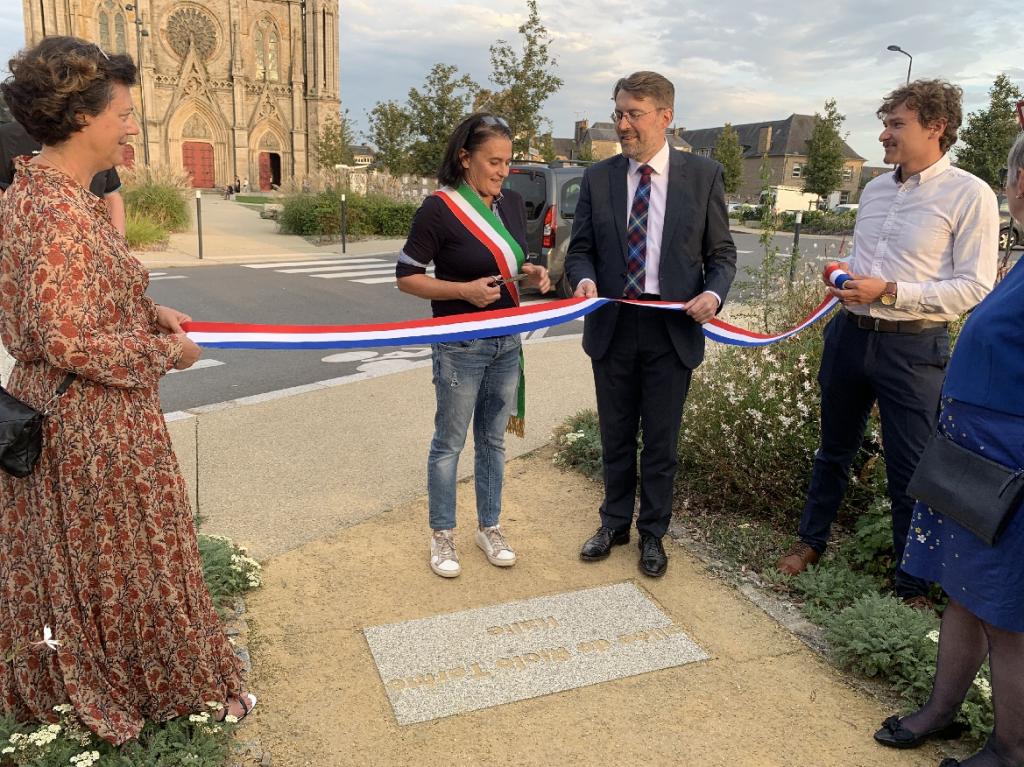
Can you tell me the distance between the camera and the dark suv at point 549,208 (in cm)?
1175

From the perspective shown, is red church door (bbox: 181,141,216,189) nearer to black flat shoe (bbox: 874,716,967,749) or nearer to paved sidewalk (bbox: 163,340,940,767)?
paved sidewalk (bbox: 163,340,940,767)

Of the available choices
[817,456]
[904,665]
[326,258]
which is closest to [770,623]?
[904,665]

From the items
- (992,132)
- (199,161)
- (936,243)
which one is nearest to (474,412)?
(936,243)

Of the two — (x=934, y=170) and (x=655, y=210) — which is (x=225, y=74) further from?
(x=934, y=170)

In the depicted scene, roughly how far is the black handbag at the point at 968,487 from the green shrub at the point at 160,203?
20.8 m

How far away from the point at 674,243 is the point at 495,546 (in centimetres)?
167

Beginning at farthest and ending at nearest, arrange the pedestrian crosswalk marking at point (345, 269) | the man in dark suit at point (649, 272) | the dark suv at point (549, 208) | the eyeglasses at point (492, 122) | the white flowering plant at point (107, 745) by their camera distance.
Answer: the pedestrian crosswalk marking at point (345, 269), the dark suv at point (549, 208), the man in dark suit at point (649, 272), the eyeglasses at point (492, 122), the white flowering plant at point (107, 745)

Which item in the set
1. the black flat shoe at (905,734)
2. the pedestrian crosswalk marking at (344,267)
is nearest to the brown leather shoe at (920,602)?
the black flat shoe at (905,734)

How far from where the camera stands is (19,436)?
191 centimetres

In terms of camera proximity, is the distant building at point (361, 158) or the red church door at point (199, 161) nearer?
the distant building at point (361, 158)

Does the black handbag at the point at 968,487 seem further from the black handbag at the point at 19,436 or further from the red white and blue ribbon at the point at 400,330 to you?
the black handbag at the point at 19,436

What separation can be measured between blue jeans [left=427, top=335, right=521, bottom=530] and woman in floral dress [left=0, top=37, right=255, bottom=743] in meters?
1.32

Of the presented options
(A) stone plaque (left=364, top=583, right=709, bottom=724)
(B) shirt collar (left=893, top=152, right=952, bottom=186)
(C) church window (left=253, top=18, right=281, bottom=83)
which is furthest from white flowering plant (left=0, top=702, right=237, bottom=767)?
(C) church window (left=253, top=18, right=281, bottom=83)

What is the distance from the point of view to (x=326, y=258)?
Result: 59.8 feet
